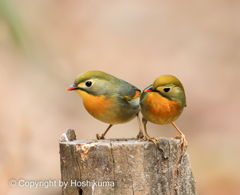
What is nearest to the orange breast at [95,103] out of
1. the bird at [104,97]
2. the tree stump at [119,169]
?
the bird at [104,97]

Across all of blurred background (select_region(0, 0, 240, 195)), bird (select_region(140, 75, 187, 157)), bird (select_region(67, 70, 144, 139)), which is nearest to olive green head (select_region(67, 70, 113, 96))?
bird (select_region(67, 70, 144, 139))

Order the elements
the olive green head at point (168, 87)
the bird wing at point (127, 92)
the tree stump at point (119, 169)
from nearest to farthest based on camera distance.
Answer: the tree stump at point (119, 169) → the olive green head at point (168, 87) → the bird wing at point (127, 92)

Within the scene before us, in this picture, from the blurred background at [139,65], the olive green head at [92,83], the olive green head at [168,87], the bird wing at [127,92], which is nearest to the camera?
the olive green head at [168,87]

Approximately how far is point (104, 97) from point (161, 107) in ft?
1.87

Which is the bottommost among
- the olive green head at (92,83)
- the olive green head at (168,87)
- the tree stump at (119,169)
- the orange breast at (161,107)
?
the tree stump at (119,169)

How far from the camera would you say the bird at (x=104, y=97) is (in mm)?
2596

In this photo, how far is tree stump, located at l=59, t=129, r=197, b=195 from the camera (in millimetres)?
2248

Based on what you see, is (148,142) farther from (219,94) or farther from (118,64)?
(219,94)

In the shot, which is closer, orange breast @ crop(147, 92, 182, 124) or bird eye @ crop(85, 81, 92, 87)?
orange breast @ crop(147, 92, 182, 124)

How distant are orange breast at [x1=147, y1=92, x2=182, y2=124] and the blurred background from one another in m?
3.10

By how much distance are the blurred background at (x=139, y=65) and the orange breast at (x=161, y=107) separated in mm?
3098

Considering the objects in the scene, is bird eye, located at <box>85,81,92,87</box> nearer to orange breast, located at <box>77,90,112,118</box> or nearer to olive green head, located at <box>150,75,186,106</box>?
orange breast, located at <box>77,90,112,118</box>

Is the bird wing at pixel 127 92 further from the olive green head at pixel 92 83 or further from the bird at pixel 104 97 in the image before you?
the olive green head at pixel 92 83

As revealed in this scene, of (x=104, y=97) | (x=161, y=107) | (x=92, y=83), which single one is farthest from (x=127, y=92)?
(x=161, y=107)
